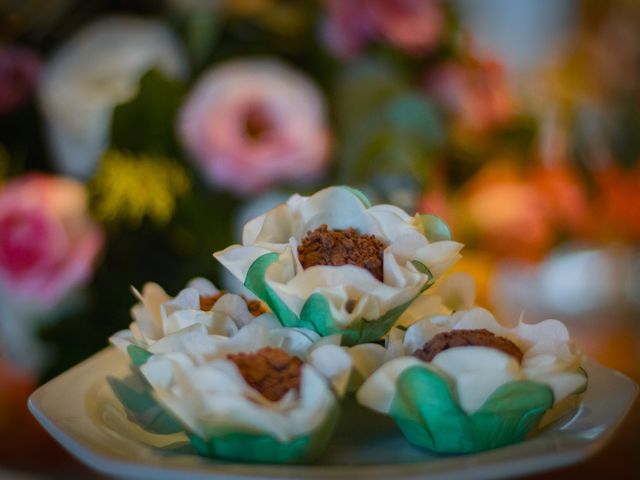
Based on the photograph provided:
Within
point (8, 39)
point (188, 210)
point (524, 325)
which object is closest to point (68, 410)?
point (524, 325)

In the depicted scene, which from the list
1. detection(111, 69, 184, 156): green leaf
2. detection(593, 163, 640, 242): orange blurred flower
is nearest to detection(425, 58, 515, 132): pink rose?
detection(593, 163, 640, 242): orange blurred flower

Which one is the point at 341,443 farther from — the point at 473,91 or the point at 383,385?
the point at 473,91

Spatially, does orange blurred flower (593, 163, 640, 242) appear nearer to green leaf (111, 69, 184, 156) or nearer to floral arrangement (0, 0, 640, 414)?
floral arrangement (0, 0, 640, 414)

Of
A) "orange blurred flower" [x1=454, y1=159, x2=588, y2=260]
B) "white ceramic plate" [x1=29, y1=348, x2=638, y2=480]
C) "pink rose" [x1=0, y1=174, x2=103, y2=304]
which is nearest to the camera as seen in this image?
"white ceramic plate" [x1=29, y1=348, x2=638, y2=480]

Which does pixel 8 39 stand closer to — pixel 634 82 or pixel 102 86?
pixel 102 86

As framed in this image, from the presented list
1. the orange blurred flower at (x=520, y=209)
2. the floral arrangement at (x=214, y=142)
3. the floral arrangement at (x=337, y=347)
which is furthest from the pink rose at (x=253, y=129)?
the floral arrangement at (x=337, y=347)
